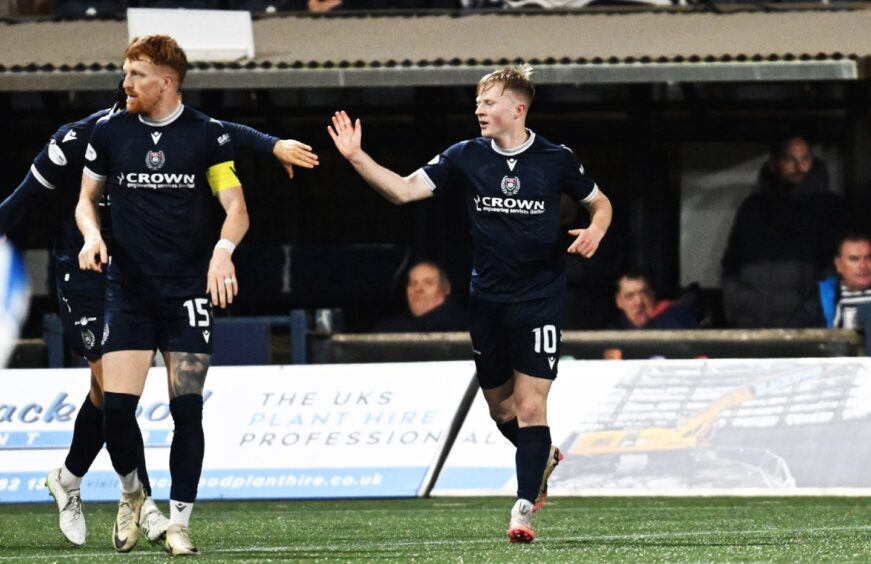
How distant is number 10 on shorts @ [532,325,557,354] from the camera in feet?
27.0

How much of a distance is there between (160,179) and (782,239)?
293 inches

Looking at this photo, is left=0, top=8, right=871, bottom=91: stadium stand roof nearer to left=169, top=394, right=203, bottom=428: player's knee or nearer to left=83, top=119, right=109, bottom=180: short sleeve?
left=83, top=119, right=109, bottom=180: short sleeve

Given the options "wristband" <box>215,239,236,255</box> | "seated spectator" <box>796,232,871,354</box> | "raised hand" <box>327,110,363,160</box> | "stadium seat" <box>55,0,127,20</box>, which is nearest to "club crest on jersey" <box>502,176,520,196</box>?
"raised hand" <box>327,110,363,160</box>

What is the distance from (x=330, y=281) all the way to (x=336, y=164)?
3.41ft

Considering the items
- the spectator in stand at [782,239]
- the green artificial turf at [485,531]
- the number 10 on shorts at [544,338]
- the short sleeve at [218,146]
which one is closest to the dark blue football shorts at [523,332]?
the number 10 on shorts at [544,338]

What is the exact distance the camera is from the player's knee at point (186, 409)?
24.9 feet

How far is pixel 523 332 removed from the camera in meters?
8.25

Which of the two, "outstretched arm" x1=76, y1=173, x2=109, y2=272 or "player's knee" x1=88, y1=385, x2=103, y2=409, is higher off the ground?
"outstretched arm" x1=76, y1=173, x2=109, y2=272

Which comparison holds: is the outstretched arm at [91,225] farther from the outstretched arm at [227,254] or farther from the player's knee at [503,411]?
the player's knee at [503,411]

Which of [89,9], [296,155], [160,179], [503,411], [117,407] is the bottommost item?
[503,411]

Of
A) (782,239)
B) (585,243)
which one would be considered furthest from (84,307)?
(782,239)

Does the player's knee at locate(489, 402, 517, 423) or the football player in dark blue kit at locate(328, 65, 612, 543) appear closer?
the football player in dark blue kit at locate(328, 65, 612, 543)

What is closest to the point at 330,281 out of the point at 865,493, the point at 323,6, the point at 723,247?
the point at 323,6

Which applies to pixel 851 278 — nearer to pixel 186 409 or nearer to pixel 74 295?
pixel 74 295
